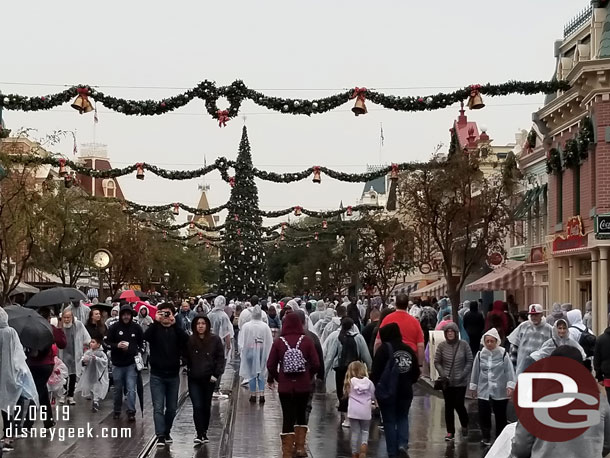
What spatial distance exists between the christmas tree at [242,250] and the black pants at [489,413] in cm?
5467

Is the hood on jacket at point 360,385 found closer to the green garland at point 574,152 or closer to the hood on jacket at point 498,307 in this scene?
the hood on jacket at point 498,307

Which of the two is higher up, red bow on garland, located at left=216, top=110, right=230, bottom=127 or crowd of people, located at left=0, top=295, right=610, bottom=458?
red bow on garland, located at left=216, top=110, right=230, bottom=127

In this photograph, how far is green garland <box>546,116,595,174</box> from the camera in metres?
32.1

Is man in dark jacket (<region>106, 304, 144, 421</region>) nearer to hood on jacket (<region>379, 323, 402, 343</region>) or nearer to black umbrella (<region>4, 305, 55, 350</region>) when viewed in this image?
black umbrella (<region>4, 305, 55, 350</region>)

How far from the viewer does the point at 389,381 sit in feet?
45.0

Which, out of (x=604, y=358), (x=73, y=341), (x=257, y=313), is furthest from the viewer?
(x=257, y=313)

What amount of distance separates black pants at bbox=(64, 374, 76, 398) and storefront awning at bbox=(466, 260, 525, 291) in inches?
1062

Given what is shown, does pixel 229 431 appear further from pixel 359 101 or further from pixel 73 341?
pixel 359 101

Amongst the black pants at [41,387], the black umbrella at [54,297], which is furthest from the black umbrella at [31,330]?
the black umbrella at [54,297]

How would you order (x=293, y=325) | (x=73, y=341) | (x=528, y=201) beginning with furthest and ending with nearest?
(x=528, y=201) < (x=73, y=341) < (x=293, y=325)

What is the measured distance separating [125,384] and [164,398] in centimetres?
330

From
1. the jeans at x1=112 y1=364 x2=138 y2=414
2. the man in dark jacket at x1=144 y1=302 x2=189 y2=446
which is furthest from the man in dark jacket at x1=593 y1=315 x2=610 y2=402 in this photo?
the jeans at x1=112 y1=364 x2=138 y2=414

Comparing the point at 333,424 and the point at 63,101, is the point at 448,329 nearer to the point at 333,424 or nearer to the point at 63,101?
the point at 333,424

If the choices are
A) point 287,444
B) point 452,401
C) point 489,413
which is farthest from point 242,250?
point 287,444
